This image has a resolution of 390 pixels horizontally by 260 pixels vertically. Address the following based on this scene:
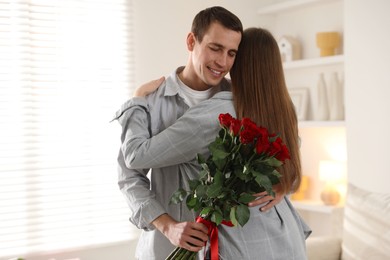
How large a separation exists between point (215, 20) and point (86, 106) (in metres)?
2.54

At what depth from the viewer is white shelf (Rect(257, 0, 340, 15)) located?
16.0 feet

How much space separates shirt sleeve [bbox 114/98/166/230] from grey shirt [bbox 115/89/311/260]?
0.05 m

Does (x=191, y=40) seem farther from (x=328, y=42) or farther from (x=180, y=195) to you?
(x=328, y=42)

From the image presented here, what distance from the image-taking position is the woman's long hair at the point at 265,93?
202 centimetres

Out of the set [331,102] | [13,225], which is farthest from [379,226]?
[13,225]

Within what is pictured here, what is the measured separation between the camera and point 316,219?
5102mm

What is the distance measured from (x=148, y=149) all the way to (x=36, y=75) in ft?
8.34

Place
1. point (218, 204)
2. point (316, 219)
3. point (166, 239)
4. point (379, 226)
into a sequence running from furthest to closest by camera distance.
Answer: point (316, 219) < point (379, 226) < point (166, 239) < point (218, 204)

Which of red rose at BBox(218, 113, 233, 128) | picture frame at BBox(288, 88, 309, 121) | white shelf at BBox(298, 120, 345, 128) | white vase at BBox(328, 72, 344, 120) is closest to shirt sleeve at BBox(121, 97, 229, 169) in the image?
red rose at BBox(218, 113, 233, 128)

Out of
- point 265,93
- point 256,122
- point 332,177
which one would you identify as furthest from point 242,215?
point 332,177

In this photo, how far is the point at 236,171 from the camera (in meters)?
1.78

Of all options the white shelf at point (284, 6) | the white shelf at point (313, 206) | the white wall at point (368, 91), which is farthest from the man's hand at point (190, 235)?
the white shelf at point (284, 6)

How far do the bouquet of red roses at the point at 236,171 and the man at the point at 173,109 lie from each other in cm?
21

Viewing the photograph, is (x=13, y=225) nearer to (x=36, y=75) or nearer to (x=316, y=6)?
(x=36, y=75)
